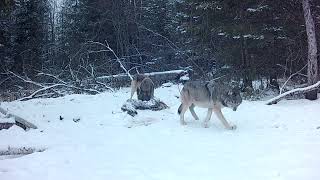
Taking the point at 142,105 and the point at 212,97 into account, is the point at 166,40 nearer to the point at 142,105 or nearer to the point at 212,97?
the point at 142,105

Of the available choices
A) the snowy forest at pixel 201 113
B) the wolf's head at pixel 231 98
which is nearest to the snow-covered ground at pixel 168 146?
the snowy forest at pixel 201 113

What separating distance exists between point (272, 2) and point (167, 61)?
13.9 meters

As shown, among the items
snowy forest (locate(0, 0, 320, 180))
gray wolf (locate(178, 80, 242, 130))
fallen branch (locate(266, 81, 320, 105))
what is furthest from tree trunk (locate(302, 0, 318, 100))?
gray wolf (locate(178, 80, 242, 130))

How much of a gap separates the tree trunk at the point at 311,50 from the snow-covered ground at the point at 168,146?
924 mm

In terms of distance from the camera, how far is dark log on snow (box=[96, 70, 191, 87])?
24641mm

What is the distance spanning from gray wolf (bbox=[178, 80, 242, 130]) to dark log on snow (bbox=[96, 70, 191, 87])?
12048 millimetres

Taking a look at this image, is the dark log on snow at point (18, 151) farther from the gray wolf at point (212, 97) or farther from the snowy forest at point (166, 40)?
the snowy forest at point (166, 40)

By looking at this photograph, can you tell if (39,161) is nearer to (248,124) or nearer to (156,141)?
(156,141)

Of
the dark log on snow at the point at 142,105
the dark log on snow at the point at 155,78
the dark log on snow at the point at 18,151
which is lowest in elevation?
the dark log on snow at the point at 18,151

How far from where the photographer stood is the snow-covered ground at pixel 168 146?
7.28m

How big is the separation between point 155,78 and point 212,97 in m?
14.3

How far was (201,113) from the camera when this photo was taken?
1368 centimetres

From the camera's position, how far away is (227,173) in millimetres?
7094

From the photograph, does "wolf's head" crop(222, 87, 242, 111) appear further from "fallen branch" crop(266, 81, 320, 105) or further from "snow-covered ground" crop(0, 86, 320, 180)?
"fallen branch" crop(266, 81, 320, 105)
